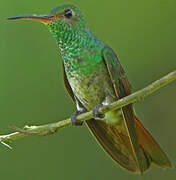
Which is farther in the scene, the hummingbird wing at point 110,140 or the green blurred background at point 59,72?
the green blurred background at point 59,72

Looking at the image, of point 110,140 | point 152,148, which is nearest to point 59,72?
point 110,140

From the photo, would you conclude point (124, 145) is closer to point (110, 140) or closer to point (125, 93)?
point (110, 140)

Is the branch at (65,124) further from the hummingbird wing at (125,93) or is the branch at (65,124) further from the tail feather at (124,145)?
the tail feather at (124,145)

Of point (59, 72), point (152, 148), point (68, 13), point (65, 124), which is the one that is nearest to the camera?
point (65, 124)

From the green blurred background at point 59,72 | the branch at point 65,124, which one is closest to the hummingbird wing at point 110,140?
the branch at point 65,124

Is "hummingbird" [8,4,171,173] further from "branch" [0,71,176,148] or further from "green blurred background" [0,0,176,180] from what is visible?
"green blurred background" [0,0,176,180]

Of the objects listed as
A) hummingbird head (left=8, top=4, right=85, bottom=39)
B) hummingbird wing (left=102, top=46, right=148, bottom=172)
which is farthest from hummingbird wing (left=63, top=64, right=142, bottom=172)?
hummingbird head (left=8, top=4, right=85, bottom=39)
